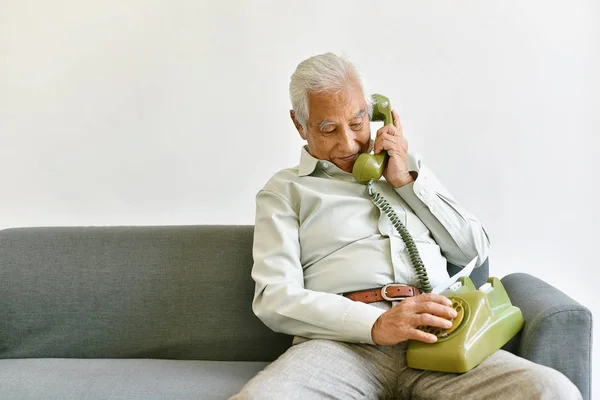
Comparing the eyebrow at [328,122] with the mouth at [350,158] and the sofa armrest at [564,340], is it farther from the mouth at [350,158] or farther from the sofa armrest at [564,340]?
the sofa armrest at [564,340]

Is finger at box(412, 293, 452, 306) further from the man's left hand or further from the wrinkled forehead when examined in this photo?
the wrinkled forehead

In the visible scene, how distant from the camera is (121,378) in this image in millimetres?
1958

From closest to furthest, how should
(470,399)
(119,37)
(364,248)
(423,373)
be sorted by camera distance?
1. (470,399)
2. (423,373)
3. (364,248)
4. (119,37)

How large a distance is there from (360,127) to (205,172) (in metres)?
0.87

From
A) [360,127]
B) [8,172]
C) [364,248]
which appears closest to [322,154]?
[360,127]

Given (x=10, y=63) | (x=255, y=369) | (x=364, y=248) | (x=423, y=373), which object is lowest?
(x=255, y=369)

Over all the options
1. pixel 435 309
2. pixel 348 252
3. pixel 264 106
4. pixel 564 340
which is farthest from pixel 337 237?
pixel 264 106

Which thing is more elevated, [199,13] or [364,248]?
[199,13]

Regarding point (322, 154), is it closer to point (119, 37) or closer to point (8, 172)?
point (119, 37)

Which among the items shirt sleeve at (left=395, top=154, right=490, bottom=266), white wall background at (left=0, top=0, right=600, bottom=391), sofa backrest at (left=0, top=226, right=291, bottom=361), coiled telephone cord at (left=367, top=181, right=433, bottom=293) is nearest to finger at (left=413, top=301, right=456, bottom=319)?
coiled telephone cord at (left=367, top=181, right=433, bottom=293)

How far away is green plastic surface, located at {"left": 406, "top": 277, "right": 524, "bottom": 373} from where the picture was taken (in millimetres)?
1622

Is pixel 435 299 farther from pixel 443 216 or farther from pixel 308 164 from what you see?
pixel 308 164

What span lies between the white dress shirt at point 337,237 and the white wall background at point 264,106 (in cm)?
55

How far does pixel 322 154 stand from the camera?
2062mm
